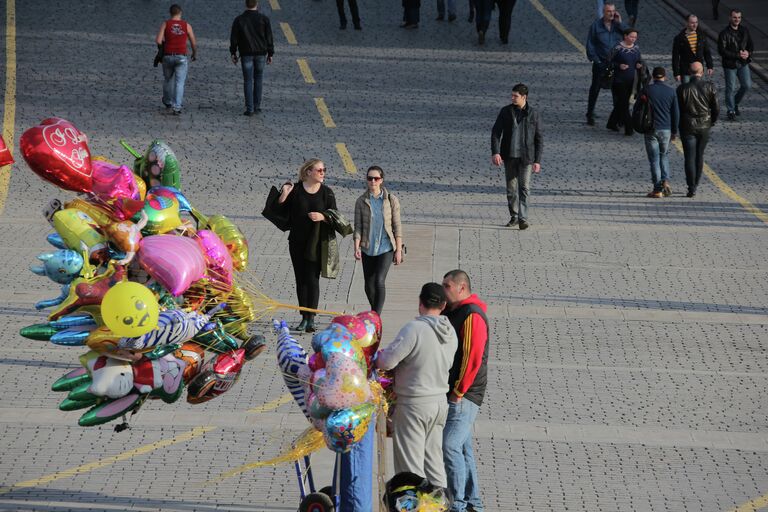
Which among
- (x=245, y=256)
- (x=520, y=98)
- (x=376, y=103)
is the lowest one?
(x=376, y=103)

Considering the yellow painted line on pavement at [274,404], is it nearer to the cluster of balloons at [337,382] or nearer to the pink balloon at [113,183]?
the cluster of balloons at [337,382]

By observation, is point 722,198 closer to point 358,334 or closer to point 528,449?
Answer: point 528,449

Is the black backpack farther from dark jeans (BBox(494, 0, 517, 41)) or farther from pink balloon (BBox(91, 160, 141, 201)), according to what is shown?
pink balloon (BBox(91, 160, 141, 201))

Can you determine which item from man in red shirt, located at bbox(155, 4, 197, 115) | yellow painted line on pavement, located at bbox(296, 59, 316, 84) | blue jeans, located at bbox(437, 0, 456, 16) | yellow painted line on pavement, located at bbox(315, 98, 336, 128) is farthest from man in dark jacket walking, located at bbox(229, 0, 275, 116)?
blue jeans, located at bbox(437, 0, 456, 16)

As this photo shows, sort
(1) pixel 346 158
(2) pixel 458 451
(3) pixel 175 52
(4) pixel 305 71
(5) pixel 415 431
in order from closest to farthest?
(5) pixel 415 431 → (2) pixel 458 451 → (1) pixel 346 158 → (3) pixel 175 52 → (4) pixel 305 71

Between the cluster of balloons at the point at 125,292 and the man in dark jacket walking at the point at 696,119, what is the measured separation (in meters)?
10.6

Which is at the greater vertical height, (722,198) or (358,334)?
(358,334)

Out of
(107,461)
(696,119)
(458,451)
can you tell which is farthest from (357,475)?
(696,119)

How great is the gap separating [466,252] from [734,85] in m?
8.26

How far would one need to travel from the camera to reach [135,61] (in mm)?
23453

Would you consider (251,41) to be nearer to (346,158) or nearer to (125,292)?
(346,158)

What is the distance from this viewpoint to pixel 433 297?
323 inches

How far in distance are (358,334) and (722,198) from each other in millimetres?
10916

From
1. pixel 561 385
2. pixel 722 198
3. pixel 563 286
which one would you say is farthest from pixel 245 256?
pixel 722 198
